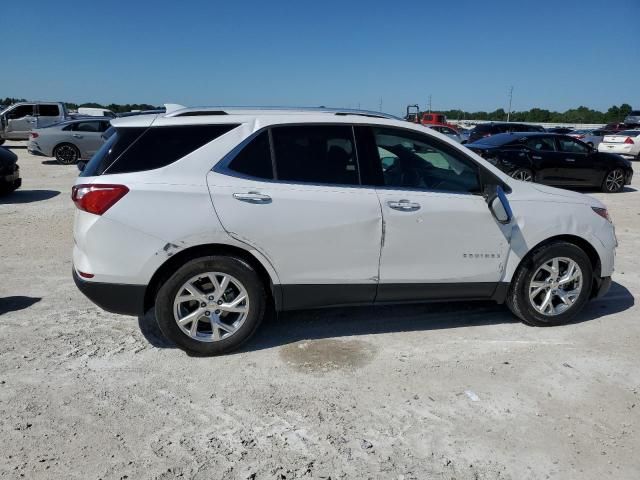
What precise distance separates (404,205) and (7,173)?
29.6 feet

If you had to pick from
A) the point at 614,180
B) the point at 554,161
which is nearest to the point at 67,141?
the point at 554,161

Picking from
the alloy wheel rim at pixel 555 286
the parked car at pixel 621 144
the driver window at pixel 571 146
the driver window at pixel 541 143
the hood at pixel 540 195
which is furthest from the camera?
the parked car at pixel 621 144

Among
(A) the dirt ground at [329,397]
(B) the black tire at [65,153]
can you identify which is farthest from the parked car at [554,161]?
(B) the black tire at [65,153]

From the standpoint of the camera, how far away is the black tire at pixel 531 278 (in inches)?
176

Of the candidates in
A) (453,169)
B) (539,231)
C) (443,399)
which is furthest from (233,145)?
(539,231)

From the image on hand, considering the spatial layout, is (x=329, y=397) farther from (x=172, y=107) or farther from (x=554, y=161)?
(x=554, y=161)

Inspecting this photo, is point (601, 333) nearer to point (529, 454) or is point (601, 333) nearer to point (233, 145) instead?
point (529, 454)

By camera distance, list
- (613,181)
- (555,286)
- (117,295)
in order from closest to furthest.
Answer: (117,295) < (555,286) < (613,181)

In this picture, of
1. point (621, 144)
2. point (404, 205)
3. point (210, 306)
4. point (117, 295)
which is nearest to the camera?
point (117, 295)

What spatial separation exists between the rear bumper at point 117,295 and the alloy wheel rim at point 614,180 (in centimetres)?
1276

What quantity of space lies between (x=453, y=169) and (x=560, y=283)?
4.36 feet

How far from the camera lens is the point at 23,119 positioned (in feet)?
76.1

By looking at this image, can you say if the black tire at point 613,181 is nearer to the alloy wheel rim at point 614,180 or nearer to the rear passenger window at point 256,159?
the alloy wheel rim at point 614,180

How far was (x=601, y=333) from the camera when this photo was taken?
4.59 m
